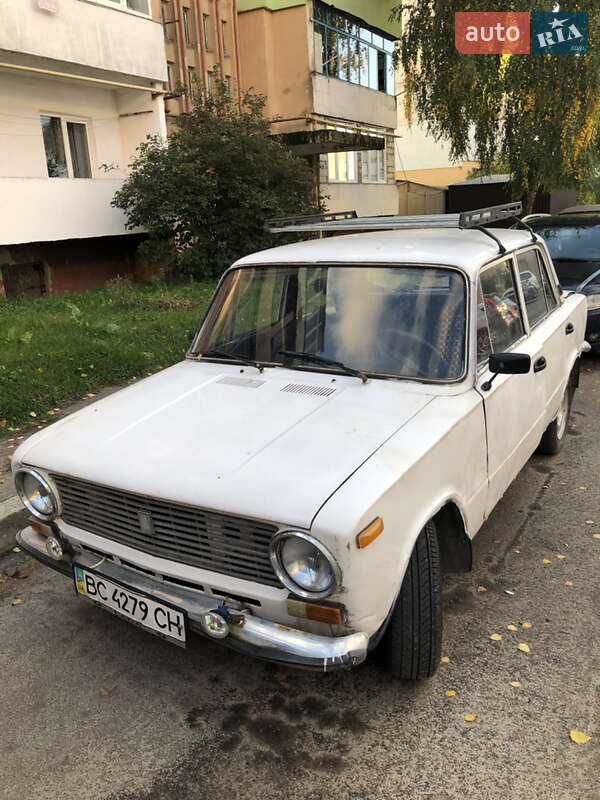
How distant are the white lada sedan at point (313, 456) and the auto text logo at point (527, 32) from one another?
43.1ft

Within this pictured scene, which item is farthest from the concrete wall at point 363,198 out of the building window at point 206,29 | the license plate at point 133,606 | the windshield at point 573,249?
the license plate at point 133,606

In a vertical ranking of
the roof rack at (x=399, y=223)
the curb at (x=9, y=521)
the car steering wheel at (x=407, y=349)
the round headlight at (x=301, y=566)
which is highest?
the roof rack at (x=399, y=223)

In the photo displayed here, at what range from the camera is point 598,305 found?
786cm

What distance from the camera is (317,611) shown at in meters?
2.36

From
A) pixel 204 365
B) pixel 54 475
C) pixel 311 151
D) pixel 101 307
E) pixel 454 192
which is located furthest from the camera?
pixel 454 192

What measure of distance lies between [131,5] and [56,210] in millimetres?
5003

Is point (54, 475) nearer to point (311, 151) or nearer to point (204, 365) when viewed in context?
point (204, 365)

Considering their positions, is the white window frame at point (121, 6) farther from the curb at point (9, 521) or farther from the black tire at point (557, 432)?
the black tire at point (557, 432)

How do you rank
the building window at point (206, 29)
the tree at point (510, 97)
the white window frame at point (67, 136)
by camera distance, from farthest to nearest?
1. the building window at point (206, 29)
2. the tree at point (510, 97)
3. the white window frame at point (67, 136)

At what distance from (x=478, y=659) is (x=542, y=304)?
262 centimetres

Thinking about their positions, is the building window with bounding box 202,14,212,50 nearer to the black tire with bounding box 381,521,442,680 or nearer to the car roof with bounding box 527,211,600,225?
the car roof with bounding box 527,211,600,225

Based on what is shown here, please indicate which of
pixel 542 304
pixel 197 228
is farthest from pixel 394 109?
pixel 542 304

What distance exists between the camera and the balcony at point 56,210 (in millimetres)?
12734

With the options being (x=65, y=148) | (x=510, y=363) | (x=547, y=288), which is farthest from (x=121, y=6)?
(x=510, y=363)
